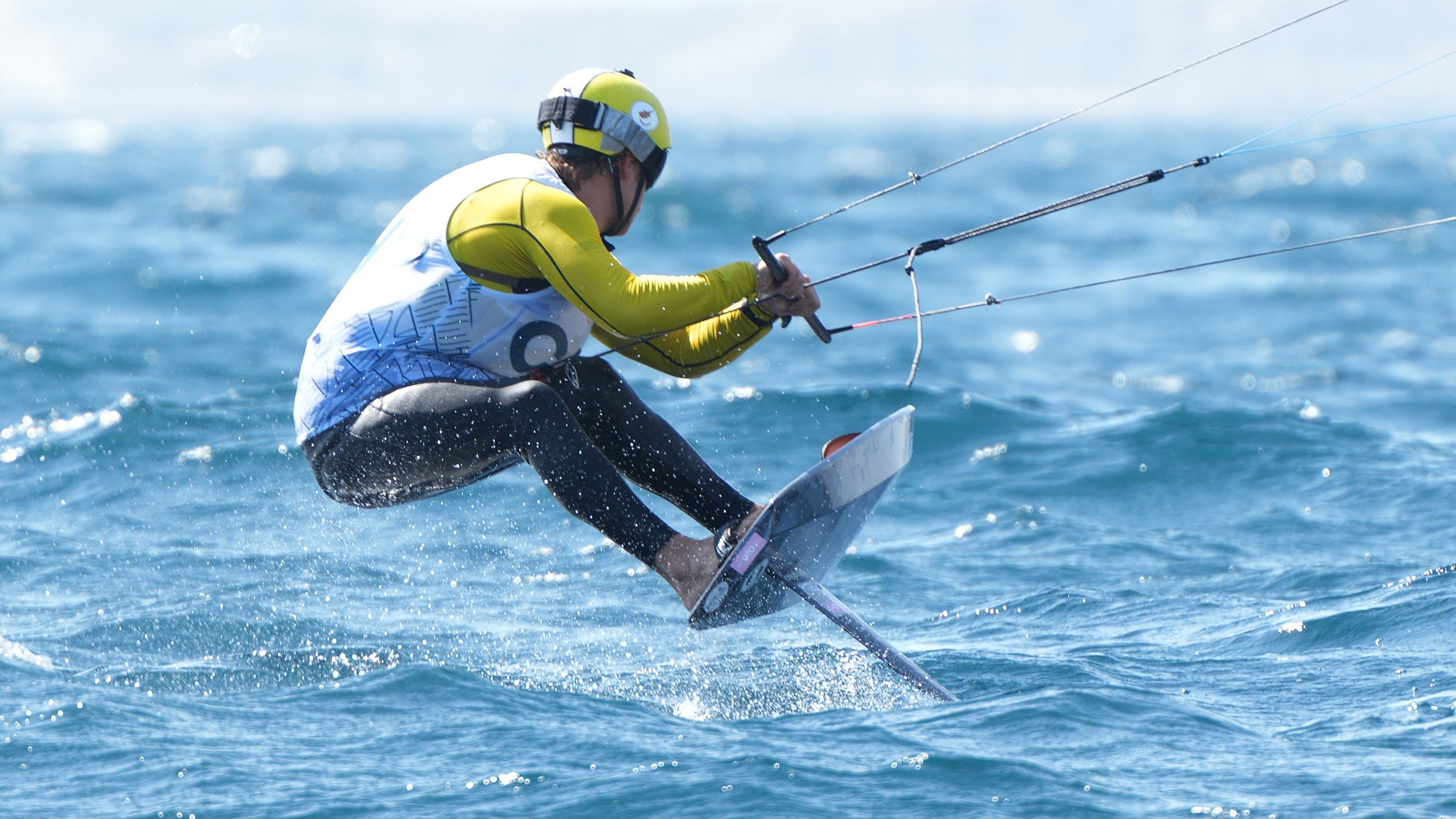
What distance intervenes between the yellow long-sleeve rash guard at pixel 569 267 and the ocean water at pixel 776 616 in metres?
1.08

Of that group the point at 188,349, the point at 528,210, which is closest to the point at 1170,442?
the point at 528,210

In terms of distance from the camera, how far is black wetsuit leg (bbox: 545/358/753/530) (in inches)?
177

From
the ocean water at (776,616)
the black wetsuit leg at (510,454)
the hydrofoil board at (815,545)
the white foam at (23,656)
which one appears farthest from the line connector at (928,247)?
the white foam at (23,656)

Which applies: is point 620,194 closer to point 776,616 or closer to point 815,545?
point 815,545

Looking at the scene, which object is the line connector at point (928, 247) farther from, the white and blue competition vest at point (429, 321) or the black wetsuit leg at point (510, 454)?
the white and blue competition vest at point (429, 321)

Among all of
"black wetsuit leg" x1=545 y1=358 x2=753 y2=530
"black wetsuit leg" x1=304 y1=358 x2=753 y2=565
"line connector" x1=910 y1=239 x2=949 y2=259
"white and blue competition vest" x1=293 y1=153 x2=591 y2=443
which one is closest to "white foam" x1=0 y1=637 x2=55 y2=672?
"black wetsuit leg" x1=304 y1=358 x2=753 y2=565

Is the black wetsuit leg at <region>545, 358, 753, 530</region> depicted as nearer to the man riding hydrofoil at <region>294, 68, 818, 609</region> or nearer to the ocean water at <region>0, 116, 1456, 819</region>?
the man riding hydrofoil at <region>294, 68, 818, 609</region>

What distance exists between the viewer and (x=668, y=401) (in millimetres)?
9172

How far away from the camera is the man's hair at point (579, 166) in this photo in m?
4.26

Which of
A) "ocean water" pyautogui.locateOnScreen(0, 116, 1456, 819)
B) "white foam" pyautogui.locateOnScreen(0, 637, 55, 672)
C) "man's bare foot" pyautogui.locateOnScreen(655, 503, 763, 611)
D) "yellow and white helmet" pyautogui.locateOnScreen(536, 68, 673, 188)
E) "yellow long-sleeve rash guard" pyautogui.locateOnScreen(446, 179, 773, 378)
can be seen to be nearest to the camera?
"ocean water" pyautogui.locateOnScreen(0, 116, 1456, 819)

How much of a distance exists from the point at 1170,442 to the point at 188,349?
254 inches

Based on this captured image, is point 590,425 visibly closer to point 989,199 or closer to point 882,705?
point 882,705

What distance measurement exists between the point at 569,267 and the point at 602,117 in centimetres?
51

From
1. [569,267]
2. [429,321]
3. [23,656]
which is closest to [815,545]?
[569,267]
